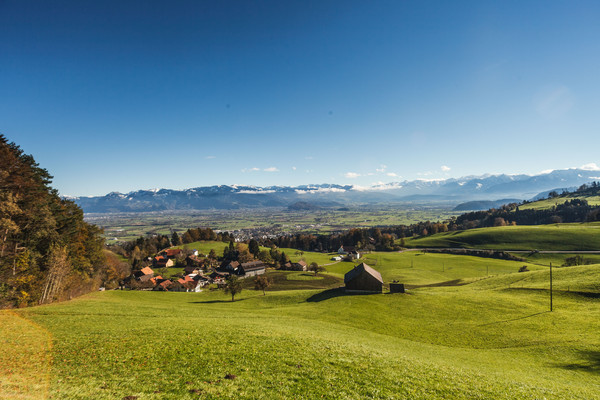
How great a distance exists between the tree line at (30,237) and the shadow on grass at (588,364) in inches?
2529

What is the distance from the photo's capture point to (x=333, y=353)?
808 inches

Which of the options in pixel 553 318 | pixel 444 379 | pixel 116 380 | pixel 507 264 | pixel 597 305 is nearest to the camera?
pixel 116 380

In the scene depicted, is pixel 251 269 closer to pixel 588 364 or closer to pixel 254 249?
pixel 254 249

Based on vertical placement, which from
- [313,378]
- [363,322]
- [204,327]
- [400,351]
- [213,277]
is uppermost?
[313,378]

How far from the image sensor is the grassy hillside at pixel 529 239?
12631cm

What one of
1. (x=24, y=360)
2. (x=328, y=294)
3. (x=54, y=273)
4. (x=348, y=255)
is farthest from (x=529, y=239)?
(x=54, y=273)

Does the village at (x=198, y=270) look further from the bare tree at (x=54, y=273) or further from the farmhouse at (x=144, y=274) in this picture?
the bare tree at (x=54, y=273)

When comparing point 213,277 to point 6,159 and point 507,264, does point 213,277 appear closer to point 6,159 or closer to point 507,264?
point 6,159

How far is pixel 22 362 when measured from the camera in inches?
647

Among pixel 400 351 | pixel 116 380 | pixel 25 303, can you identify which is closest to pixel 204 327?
pixel 116 380

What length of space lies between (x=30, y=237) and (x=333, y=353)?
4971 centimetres

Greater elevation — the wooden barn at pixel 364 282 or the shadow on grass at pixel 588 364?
the shadow on grass at pixel 588 364

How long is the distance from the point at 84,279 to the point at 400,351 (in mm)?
65378

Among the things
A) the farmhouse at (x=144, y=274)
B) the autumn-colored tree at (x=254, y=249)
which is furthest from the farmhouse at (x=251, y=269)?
the farmhouse at (x=144, y=274)
